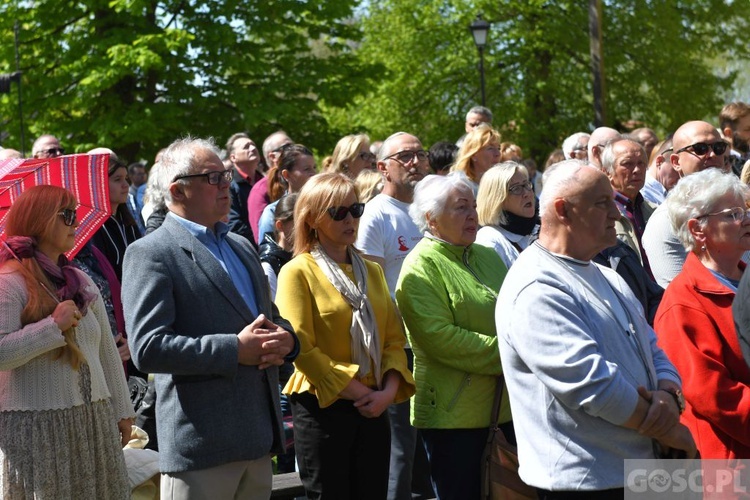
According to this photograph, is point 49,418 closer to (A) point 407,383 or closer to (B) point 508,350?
(A) point 407,383

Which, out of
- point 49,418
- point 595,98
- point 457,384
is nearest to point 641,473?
point 457,384

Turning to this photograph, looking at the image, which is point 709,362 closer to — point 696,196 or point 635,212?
point 696,196

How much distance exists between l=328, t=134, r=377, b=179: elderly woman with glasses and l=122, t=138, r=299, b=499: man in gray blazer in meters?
3.65

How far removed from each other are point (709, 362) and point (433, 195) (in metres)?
1.83

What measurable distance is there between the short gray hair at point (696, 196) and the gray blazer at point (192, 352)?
2.15 metres

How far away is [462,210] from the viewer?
221 inches

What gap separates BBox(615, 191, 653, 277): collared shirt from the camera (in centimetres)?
710

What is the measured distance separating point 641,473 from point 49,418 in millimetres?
2663

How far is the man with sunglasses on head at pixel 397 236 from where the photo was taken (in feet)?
20.4

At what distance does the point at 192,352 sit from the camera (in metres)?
4.35

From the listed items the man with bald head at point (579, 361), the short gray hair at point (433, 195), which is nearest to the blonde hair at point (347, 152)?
the short gray hair at point (433, 195)

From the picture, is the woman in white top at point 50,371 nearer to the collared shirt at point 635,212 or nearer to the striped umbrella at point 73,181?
the striped umbrella at point 73,181

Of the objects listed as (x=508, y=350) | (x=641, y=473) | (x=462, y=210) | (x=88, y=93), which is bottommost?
(x=641, y=473)

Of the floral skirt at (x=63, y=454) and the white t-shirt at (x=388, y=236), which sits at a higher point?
the white t-shirt at (x=388, y=236)
